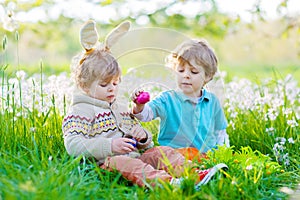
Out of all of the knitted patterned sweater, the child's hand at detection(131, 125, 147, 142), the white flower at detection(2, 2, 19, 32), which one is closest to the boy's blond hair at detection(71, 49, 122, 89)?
the knitted patterned sweater

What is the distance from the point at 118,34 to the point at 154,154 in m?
0.78

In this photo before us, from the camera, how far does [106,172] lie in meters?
3.02

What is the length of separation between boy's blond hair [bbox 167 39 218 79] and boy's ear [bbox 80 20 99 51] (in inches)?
23.8

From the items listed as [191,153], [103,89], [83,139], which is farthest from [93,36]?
[191,153]

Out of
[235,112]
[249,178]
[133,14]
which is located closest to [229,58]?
[133,14]

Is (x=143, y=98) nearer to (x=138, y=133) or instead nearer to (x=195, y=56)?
(x=138, y=133)

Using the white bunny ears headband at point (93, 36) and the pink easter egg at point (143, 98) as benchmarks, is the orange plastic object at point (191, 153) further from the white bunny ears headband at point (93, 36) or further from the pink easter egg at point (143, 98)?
the white bunny ears headband at point (93, 36)

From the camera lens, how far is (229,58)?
2011cm

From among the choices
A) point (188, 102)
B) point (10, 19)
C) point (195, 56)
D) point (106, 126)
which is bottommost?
point (106, 126)

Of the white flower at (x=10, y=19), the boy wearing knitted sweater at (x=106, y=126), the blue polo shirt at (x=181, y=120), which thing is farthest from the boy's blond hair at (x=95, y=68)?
the white flower at (x=10, y=19)

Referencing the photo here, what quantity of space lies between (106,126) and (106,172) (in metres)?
0.30

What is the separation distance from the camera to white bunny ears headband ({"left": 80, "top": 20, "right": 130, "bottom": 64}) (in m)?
3.24

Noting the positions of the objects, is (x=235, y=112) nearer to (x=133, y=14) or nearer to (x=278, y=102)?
(x=278, y=102)

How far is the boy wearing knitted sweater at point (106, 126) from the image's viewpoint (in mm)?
3025
